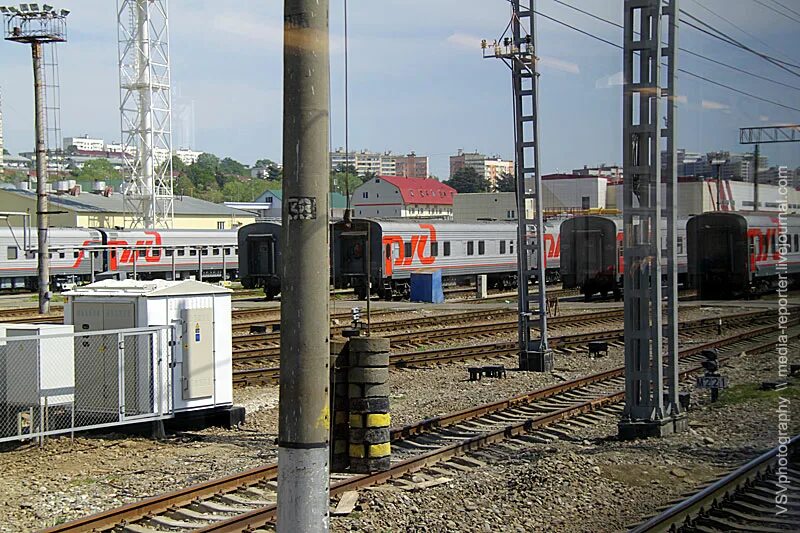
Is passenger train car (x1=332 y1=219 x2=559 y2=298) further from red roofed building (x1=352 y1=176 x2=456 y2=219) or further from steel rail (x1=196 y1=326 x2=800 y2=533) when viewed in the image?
steel rail (x1=196 y1=326 x2=800 y2=533)

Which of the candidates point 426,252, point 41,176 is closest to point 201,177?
point 426,252

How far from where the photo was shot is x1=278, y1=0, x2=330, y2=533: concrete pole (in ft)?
18.6

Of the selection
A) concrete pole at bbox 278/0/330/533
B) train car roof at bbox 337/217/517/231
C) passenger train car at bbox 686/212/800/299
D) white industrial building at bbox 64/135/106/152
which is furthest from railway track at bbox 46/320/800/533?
white industrial building at bbox 64/135/106/152

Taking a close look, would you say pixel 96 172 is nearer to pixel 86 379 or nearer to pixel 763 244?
pixel 86 379

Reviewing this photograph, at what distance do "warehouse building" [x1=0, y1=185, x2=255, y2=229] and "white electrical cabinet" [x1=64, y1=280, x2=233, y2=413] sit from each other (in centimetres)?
4345

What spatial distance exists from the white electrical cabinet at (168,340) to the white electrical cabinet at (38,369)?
0.24m

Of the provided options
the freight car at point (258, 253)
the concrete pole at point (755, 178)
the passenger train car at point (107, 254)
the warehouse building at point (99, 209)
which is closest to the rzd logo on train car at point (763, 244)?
the concrete pole at point (755, 178)

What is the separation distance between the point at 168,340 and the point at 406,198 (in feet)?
164

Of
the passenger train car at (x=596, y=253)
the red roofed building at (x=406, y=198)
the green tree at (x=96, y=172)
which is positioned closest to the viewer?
the passenger train car at (x=596, y=253)

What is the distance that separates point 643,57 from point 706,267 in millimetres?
2830

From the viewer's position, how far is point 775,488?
8836mm

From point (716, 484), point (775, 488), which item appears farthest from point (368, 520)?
point (775, 488)

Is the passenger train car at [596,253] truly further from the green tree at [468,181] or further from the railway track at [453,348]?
the green tree at [468,181]

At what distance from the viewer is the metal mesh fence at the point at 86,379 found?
12.1 meters
